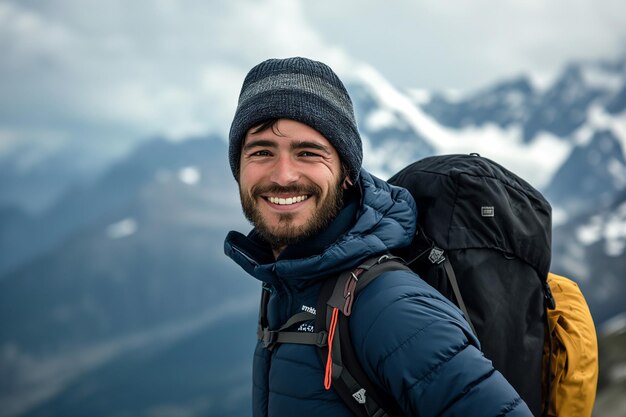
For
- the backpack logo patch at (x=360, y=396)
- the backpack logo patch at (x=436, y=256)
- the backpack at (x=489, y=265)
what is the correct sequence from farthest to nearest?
the backpack logo patch at (x=436, y=256)
the backpack at (x=489, y=265)
the backpack logo patch at (x=360, y=396)

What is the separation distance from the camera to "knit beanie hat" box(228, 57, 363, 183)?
12.3 ft

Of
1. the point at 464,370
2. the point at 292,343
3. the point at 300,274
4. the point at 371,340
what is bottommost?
the point at 464,370

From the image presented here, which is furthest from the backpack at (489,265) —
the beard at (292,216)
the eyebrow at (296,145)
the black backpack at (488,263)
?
the eyebrow at (296,145)

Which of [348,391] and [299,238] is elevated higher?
[299,238]

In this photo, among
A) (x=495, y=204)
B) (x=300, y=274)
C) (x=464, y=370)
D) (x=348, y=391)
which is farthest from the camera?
(x=495, y=204)

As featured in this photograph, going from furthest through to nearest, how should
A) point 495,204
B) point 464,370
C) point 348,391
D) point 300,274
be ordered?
point 495,204
point 300,274
point 348,391
point 464,370

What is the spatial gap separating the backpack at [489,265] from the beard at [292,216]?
0.52 m

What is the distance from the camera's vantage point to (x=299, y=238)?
375cm

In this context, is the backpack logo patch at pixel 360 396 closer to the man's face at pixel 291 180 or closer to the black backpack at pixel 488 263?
the black backpack at pixel 488 263

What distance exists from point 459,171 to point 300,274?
1.39 m

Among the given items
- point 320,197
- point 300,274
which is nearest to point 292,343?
point 300,274

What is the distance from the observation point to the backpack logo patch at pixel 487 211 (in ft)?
12.1

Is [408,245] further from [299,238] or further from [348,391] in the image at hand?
[348,391]

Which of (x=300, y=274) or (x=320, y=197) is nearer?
(x=300, y=274)
